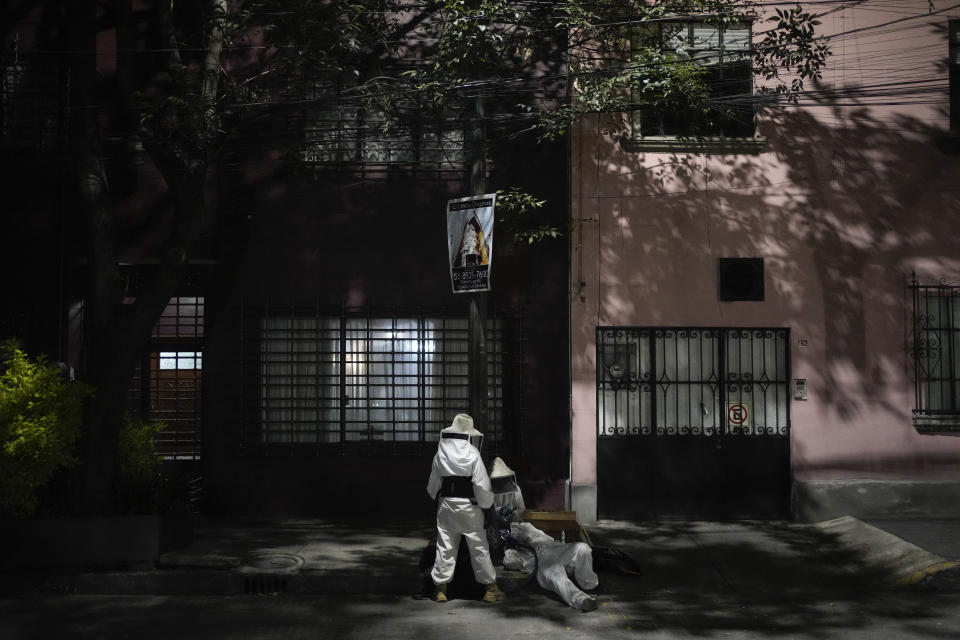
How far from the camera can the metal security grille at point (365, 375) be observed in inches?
461

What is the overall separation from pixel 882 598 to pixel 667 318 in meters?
4.46

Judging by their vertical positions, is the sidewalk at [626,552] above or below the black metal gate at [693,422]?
below

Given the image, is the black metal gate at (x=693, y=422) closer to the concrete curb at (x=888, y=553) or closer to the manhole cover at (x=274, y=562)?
the concrete curb at (x=888, y=553)

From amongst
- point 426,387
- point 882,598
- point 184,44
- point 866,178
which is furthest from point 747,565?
point 184,44

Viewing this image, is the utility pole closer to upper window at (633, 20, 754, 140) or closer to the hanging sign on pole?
the hanging sign on pole

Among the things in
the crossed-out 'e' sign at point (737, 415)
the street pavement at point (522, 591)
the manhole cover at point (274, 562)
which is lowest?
the street pavement at point (522, 591)

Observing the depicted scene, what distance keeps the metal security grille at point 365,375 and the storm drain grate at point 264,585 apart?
3.08m

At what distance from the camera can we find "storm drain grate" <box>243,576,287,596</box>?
8.71m

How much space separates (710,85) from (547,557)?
21.7 feet

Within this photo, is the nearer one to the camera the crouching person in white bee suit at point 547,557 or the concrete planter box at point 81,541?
the crouching person in white bee suit at point 547,557

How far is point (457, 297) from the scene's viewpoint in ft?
38.6

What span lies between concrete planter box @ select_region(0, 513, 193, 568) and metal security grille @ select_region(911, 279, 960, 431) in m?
9.35

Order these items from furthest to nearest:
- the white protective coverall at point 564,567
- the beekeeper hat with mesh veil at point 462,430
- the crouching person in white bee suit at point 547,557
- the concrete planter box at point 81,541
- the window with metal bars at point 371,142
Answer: the window with metal bars at point 371,142, the concrete planter box at point 81,541, the beekeeper hat with mesh veil at point 462,430, the crouching person in white bee suit at point 547,557, the white protective coverall at point 564,567

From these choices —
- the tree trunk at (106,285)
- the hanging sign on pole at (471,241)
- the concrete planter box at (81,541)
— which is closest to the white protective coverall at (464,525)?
the hanging sign on pole at (471,241)
